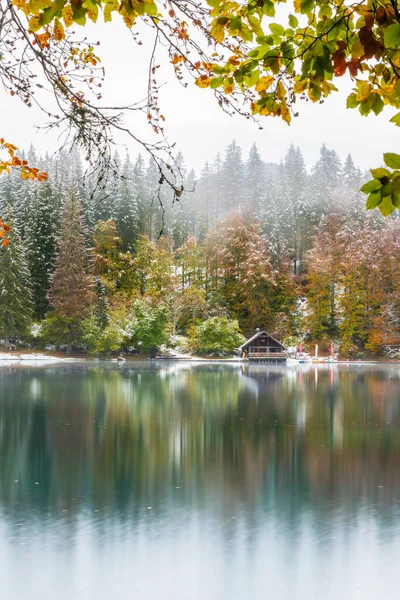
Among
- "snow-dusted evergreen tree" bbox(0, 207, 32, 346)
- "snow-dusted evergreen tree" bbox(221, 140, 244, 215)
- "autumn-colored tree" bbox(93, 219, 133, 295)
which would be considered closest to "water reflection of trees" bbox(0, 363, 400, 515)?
"snow-dusted evergreen tree" bbox(0, 207, 32, 346)

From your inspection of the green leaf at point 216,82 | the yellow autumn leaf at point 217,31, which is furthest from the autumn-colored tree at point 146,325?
the green leaf at point 216,82

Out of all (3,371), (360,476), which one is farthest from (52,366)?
(360,476)

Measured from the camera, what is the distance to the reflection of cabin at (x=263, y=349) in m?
55.0

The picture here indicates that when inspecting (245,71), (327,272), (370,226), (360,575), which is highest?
(370,226)

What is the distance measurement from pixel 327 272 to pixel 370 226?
375 inches

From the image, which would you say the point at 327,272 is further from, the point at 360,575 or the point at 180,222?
the point at 360,575

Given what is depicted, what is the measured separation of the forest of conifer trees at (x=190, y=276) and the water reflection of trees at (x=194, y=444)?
17982mm

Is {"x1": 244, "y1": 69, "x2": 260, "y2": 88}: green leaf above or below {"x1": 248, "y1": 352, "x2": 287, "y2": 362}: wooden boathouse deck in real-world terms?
above

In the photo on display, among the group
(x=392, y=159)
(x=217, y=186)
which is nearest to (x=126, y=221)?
(x=217, y=186)

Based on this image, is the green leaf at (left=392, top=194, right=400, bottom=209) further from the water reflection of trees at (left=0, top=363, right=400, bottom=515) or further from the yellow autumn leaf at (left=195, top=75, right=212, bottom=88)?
the water reflection of trees at (left=0, top=363, right=400, bottom=515)

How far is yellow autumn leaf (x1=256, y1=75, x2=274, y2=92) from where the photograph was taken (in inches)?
116

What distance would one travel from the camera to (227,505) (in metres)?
13.7

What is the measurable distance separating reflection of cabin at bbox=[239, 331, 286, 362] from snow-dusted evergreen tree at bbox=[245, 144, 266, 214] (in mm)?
23151

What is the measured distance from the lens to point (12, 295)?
164 ft
